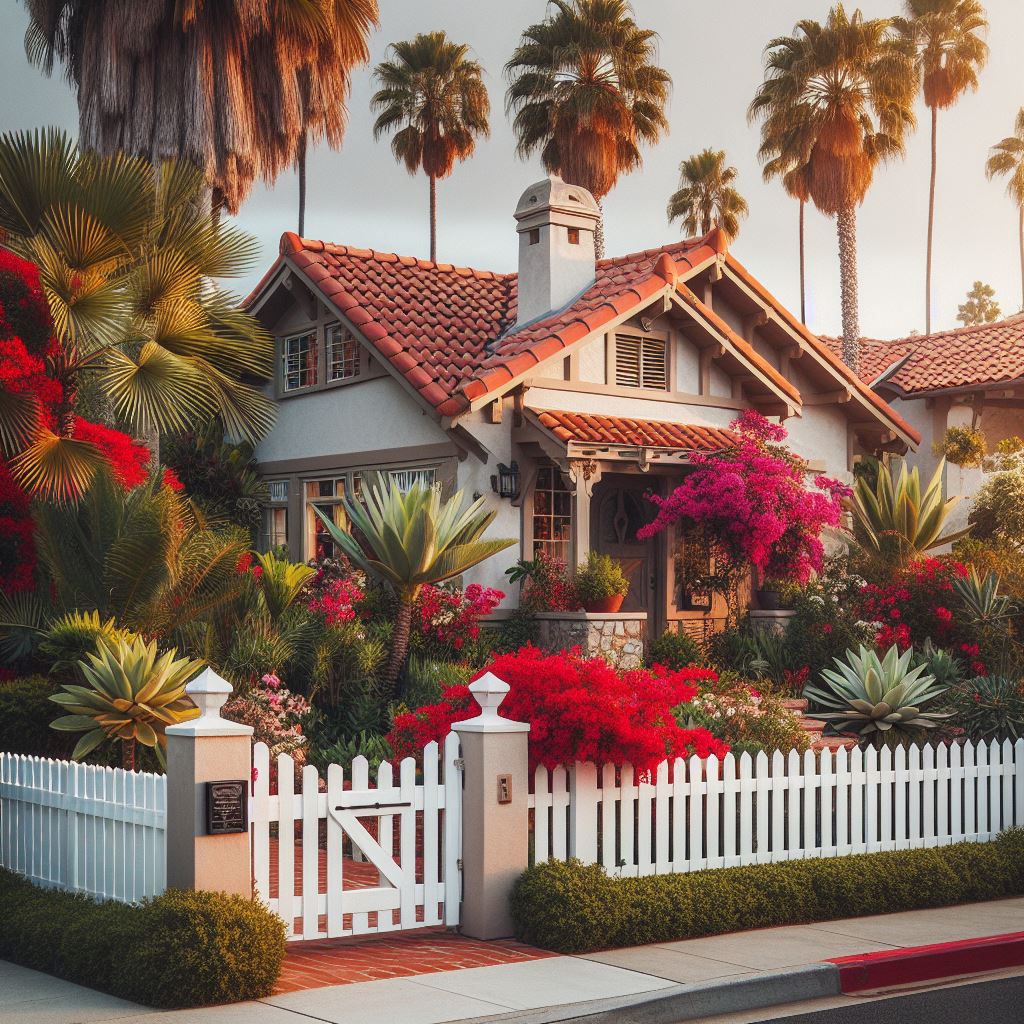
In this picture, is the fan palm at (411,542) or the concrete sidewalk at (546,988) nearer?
the concrete sidewalk at (546,988)

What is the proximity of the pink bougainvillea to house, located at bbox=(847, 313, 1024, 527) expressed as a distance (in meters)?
8.98

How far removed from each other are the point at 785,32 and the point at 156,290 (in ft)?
78.0

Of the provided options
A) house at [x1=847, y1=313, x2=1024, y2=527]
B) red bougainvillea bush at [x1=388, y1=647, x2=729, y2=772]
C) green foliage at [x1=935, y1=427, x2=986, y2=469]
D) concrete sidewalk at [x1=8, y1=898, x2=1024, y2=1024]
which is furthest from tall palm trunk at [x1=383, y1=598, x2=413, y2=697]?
house at [x1=847, y1=313, x2=1024, y2=527]

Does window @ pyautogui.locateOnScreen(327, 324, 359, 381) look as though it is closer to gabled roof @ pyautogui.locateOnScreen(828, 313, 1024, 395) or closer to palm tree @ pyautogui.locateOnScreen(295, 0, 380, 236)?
palm tree @ pyautogui.locateOnScreen(295, 0, 380, 236)

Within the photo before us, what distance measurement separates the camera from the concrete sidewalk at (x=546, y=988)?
7.02 m

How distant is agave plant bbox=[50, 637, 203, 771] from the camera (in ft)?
33.8

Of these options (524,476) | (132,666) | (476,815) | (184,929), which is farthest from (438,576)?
(184,929)

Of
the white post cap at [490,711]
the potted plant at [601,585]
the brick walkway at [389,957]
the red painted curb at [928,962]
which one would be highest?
the potted plant at [601,585]

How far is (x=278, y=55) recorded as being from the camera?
1984 cm

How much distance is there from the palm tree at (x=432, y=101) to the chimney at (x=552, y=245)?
70.2 feet

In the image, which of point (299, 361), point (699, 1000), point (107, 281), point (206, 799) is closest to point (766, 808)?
point (699, 1000)

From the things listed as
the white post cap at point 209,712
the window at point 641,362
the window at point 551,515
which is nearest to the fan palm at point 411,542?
the window at point 551,515

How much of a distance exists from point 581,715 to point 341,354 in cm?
1243

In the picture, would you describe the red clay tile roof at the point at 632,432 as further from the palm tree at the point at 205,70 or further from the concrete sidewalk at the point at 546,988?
the concrete sidewalk at the point at 546,988
